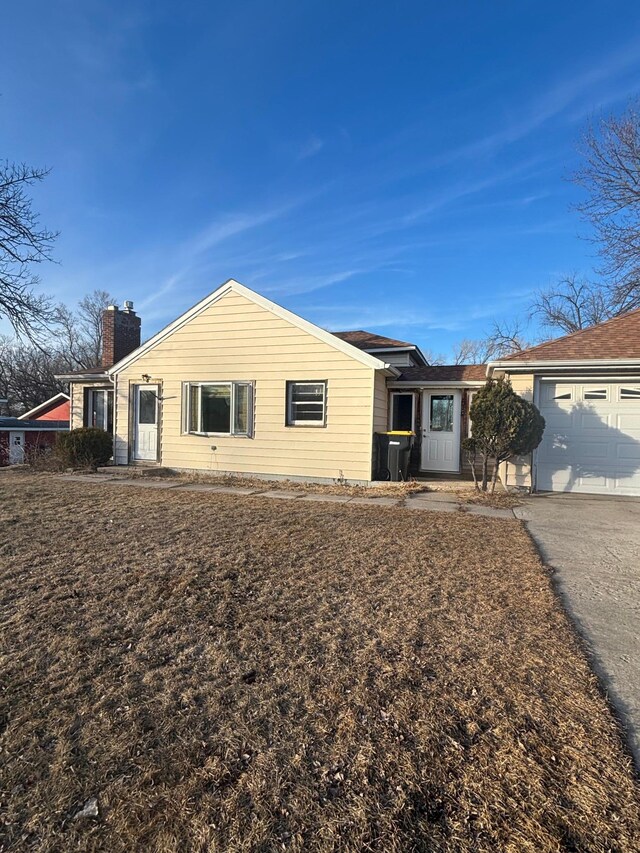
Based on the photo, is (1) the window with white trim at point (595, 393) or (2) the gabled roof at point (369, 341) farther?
(2) the gabled roof at point (369, 341)

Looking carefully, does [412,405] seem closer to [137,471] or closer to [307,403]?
[307,403]

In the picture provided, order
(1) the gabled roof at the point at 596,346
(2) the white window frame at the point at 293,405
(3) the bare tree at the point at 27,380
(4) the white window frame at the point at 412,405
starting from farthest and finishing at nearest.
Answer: (3) the bare tree at the point at 27,380
(4) the white window frame at the point at 412,405
(2) the white window frame at the point at 293,405
(1) the gabled roof at the point at 596,346

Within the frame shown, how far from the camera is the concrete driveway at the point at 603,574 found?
2.63 m

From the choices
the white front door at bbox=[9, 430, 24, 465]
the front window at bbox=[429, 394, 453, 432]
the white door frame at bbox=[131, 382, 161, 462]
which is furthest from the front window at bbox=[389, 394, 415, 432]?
the white front door at bbox=[9, 430, 24, 465]

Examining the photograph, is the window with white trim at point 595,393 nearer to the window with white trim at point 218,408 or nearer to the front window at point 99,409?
the window with white trim at point 218,408

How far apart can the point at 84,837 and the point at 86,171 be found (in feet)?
43.2

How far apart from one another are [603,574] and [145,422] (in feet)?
37.0

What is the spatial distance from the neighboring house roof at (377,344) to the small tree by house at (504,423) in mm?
4779

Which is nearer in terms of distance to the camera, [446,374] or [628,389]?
[628,389]

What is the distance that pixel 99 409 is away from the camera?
49.3ft

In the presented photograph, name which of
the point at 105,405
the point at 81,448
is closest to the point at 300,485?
the point at 81,448

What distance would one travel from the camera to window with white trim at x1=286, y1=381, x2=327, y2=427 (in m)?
10.3

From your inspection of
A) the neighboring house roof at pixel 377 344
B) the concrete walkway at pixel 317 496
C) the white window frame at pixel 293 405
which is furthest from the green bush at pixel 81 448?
the neighboring house roof at pixel 377 344

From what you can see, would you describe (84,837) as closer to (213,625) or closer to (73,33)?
(213,625)
